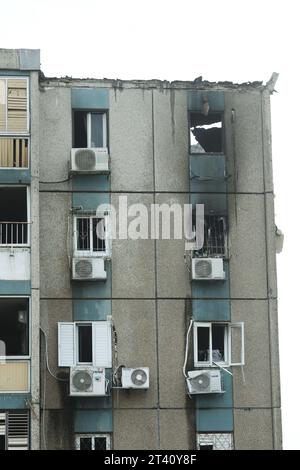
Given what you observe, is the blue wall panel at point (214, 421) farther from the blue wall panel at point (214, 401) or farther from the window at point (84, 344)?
the window at point (84, 344)

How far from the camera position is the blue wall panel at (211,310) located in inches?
1369

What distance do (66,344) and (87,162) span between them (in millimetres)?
4155

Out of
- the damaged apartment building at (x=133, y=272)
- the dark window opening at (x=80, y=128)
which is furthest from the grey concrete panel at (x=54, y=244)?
the dark window opening at (x=80, y=128)

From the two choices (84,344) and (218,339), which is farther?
(218,339)

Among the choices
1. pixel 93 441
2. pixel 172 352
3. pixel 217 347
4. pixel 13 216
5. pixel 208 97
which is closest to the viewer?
pixel 93 441

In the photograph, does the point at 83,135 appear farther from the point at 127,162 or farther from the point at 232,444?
the point at 232,444

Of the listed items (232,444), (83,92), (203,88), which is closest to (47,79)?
(83,92)

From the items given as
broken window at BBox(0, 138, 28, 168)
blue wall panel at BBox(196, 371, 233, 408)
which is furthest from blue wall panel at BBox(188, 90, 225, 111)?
blue wall panel at BBox(196, 371, 233, 408)

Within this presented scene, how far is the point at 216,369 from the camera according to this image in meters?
34.6

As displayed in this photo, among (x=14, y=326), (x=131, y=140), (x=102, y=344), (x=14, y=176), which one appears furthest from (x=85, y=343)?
(x=131, y=140)

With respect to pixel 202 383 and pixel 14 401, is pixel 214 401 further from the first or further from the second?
pixel 14 401

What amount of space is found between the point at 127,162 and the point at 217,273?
3.30 metres

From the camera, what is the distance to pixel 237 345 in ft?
114

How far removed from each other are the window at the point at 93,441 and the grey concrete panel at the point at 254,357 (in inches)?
118
